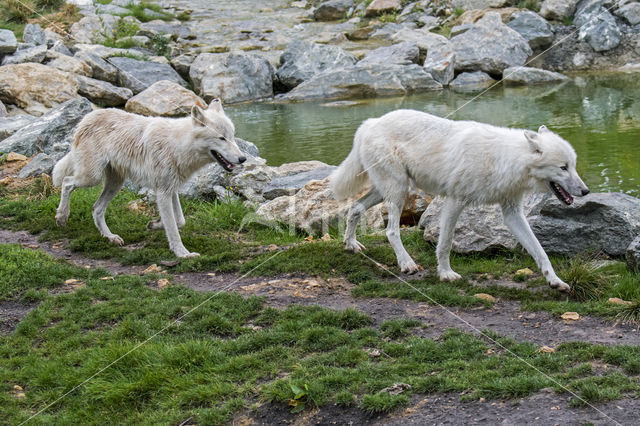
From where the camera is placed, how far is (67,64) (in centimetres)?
1959

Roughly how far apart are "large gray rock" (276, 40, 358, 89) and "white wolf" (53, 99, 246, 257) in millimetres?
15243

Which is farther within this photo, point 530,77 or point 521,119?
point 530,77

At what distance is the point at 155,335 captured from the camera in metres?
5.35

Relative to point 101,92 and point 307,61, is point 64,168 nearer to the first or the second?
point 101,92

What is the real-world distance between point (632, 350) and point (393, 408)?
1783 mm

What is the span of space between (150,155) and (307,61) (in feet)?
54.3

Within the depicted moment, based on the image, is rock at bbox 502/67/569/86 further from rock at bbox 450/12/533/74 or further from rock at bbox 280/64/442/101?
rock at bbox 280/64/442/101

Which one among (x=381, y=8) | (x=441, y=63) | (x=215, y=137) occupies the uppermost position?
(x=215, y=137)

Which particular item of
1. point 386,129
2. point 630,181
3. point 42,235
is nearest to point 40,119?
point 42,235

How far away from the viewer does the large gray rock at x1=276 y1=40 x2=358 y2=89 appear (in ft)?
76.2

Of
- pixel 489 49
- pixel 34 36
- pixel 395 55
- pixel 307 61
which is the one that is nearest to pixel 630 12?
pixel 489 49

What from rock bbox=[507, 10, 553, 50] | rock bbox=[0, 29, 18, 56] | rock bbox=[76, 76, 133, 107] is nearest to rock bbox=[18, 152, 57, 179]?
rock bbox=[76, 76, 133, 107]

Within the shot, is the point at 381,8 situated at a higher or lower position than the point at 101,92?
higher

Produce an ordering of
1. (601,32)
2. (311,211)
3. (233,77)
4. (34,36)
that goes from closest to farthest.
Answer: (311,211) → (34,36) → (233,77) → (601,32)
